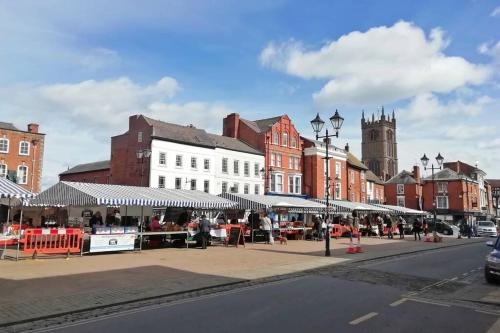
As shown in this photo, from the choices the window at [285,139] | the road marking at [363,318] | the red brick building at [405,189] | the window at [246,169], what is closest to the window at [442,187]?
the red brick building at [405,189]

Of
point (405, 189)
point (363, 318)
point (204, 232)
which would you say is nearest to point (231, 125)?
point (204, 232)

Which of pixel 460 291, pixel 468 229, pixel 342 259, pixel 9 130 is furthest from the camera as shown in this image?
pixel 9 130

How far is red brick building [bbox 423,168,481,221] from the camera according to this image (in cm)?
7906

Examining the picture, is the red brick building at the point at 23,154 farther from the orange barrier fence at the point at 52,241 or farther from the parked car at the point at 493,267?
the parked car at the point at 493,267

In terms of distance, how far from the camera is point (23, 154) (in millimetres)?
51594

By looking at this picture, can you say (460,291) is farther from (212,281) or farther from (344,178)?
(344,178)

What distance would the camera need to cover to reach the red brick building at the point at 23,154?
5031cm

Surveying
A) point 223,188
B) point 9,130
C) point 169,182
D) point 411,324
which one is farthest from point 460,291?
point 9,130

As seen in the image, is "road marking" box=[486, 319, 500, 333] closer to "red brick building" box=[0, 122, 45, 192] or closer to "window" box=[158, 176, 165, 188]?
"window" box=[158, 176, 165, 188]

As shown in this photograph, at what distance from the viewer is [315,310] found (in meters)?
8.30

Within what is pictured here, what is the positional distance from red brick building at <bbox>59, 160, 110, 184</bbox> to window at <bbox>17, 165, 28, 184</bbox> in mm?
11665

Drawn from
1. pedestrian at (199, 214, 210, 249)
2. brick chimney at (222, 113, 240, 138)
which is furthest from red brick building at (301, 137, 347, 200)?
pedestrian at (199, 214, 210, 249)

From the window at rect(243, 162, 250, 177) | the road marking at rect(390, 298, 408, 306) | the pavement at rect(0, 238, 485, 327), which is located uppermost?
the window at rect(243, 162, 250, 177)

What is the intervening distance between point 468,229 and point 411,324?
3812 centimetres
